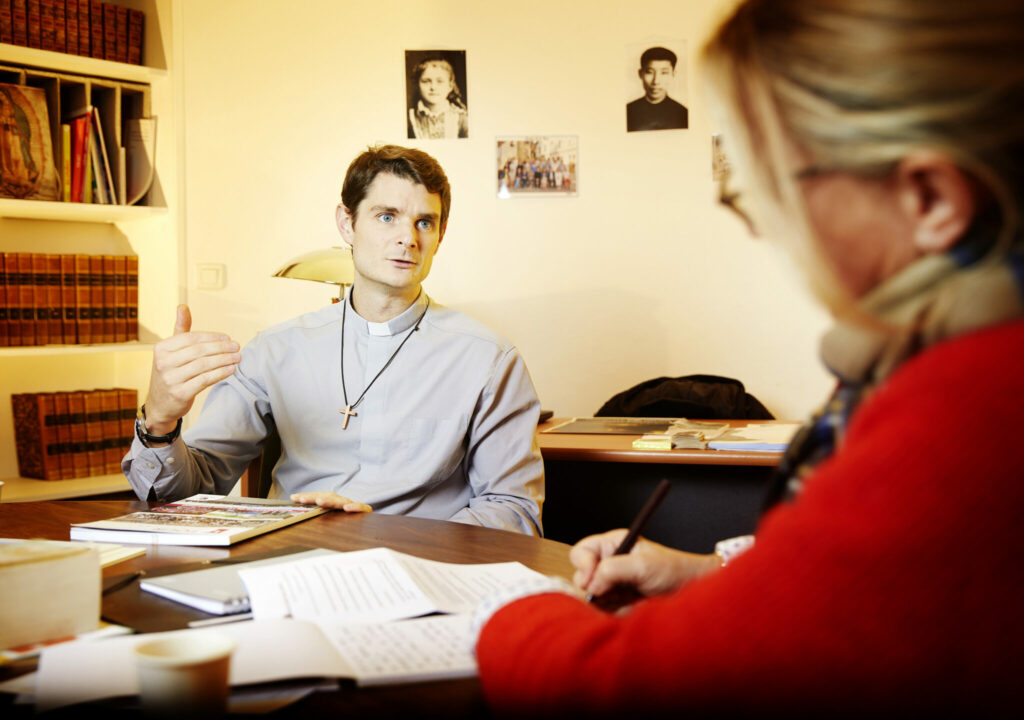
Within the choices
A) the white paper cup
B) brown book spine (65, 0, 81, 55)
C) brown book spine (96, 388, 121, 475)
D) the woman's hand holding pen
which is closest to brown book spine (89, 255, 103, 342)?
brown book spine (96, 388, 121, 475)

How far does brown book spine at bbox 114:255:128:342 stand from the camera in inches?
127

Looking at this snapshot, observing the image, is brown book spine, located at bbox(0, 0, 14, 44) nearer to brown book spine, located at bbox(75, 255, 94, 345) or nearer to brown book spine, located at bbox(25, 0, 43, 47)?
brown book spine, located at bbox(25, 0, 43, 47)

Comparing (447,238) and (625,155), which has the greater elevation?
(625,155)

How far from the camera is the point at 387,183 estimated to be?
2.11 meters

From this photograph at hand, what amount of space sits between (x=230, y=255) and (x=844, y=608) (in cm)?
333

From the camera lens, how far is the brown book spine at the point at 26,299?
301 centimetres

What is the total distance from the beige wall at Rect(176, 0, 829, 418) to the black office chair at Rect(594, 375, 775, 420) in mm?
360

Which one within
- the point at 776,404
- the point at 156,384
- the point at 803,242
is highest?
the point at 803,242

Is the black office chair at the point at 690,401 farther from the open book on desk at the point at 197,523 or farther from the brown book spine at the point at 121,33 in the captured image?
the brown book spine at the point at 121,33

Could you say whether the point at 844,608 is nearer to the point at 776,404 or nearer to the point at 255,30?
the point at 776,404

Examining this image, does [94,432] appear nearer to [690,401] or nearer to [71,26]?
[71,26]

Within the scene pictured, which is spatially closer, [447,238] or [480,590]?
[480,590]

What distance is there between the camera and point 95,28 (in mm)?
3164

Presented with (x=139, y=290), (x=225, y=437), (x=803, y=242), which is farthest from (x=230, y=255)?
(x=803, y=242)
